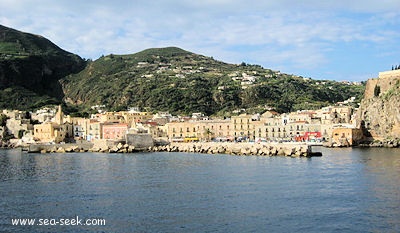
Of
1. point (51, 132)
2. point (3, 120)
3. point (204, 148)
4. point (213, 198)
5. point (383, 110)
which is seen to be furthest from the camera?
point (3, 120)

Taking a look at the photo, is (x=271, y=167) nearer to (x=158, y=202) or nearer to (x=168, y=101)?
(x=158, y=202)

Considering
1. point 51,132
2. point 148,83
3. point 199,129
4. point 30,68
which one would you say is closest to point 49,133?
point 51,132

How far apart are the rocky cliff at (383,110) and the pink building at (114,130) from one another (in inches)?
1358

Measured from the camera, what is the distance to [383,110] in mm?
70125

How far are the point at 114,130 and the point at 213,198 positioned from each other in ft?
189

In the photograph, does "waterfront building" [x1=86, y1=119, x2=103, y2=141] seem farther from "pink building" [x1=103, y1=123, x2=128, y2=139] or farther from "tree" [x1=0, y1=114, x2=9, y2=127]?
"tree" [x1=0, y1=114, x2=9, y2=127]

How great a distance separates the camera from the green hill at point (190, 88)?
11356cm

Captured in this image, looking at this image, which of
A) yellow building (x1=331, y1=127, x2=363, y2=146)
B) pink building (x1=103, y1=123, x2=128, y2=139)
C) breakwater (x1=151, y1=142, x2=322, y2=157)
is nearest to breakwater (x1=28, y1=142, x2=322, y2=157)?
breakwater (x1=151, y1=142, x2=322, y2=157)

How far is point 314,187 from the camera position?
29.2m

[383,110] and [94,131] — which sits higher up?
[383,110]

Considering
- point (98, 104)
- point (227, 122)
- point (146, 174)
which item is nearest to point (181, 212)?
point (146, 174)

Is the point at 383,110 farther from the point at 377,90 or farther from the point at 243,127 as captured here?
the point at 243,127

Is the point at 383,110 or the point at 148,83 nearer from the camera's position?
the point at 383,110

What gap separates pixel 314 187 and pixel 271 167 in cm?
1087
